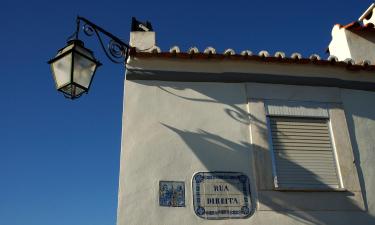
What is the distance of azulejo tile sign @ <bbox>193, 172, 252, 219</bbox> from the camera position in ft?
17.3

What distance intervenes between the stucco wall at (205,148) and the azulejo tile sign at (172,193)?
0.19 ft

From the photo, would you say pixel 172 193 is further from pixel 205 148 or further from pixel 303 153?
pixel 303 153

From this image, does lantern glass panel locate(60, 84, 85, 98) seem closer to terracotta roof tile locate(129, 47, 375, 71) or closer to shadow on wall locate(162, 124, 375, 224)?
shadow on wall locate(162, 124, 375, 224)

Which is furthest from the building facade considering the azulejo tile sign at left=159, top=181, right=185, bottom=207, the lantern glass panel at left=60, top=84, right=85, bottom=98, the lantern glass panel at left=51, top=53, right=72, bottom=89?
the lantern glass panel at left=51, top=53, right=72, bottom=89

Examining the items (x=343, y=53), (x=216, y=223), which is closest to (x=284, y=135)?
(x=216, y=223)

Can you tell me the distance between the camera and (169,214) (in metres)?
5.18

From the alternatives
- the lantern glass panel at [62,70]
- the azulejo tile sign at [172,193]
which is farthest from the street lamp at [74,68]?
the azulejo tile sign at [172,193]

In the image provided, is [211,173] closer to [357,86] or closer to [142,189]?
[142,189]

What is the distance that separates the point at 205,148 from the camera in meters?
5.68

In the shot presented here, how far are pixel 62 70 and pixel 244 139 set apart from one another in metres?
2.71

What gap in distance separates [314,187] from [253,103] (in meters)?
1.49

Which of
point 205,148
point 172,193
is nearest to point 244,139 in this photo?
point 205,148

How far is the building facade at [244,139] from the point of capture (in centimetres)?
532

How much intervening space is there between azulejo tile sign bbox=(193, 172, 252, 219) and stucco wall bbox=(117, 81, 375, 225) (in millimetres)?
80
